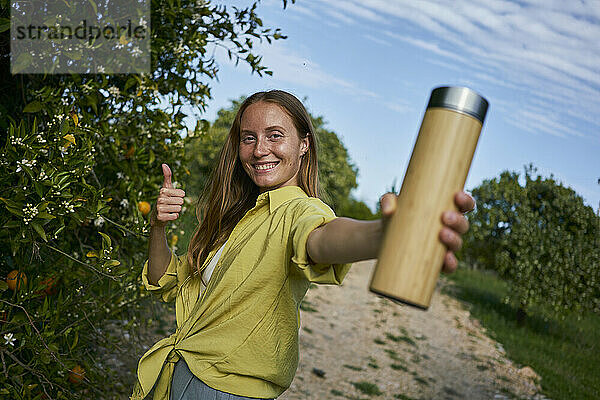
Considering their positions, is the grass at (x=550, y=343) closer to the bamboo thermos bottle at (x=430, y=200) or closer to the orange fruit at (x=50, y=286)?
the orange fruit at (x=50, y=286)

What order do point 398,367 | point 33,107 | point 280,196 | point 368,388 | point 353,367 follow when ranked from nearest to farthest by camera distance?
point 280,196 → point 33,107 → point 368,388 → point 353,367 → point 398,367

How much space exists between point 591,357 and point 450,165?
26.3 ft

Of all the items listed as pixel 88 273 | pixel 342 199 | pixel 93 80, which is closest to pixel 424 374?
pixel 88 273

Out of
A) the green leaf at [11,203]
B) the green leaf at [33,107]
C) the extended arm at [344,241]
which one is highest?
the green leaf at [33,107]

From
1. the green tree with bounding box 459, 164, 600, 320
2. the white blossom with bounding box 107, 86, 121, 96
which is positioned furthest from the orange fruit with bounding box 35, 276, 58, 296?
the green tree with bounding box 459, 164, 600, 320

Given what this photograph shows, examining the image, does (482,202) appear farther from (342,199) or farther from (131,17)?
(131,17)

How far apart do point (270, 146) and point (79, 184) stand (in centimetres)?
84

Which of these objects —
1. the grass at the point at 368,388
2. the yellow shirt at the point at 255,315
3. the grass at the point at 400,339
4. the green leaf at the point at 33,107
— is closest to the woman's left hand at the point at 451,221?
the yellow shirt at the point at 255,315

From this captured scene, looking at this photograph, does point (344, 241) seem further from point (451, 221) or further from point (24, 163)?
point (24, 163)

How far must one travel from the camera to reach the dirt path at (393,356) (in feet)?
18.0

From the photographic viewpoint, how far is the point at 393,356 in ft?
21.8

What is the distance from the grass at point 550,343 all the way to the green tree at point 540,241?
0.37 meters

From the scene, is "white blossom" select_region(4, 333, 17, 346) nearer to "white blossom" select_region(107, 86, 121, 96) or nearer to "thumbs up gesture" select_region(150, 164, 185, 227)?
"thumbs up gesture" select_region(150, 164, 185, 227)

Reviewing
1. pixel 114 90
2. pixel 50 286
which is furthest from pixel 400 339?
pixel 114 90
